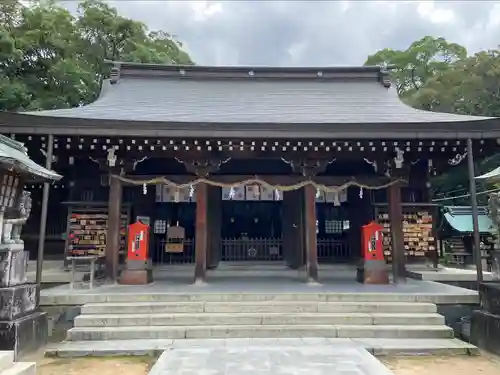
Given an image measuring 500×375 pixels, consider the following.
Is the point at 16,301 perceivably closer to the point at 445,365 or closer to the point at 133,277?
the point at 133,277

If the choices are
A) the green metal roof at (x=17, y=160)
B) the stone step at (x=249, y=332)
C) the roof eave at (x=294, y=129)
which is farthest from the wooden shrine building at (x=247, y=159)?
the stone step at (x=249, y=332)

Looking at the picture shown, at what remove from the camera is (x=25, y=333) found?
204 inches

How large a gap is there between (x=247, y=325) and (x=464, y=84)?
808 inches

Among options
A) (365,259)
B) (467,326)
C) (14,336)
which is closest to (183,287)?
(14,336)

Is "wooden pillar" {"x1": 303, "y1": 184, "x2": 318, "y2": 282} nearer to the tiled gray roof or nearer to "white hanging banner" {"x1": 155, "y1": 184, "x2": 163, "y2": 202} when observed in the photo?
the tiled gray roof

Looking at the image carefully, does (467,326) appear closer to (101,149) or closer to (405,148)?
(405,148)

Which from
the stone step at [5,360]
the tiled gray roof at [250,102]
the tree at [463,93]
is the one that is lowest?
the stone step at [5,360]

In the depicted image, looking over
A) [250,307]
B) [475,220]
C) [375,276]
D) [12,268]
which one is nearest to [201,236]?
[250,307]

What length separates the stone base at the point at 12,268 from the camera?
507cm

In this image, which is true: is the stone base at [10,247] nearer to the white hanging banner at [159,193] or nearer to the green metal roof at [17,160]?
the green metal roof at [17,160]

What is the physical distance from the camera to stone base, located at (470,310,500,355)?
5.35 m

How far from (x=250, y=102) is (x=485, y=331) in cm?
808

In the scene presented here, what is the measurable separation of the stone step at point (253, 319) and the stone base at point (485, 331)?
464 mm

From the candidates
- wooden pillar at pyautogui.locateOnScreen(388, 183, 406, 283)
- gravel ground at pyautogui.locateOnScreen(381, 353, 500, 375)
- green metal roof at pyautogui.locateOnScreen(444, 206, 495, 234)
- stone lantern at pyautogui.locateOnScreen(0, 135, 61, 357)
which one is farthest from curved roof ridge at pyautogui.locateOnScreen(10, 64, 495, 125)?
green metal roof at pyautogui.locateOnScreen(444, 206, 495, 234)
